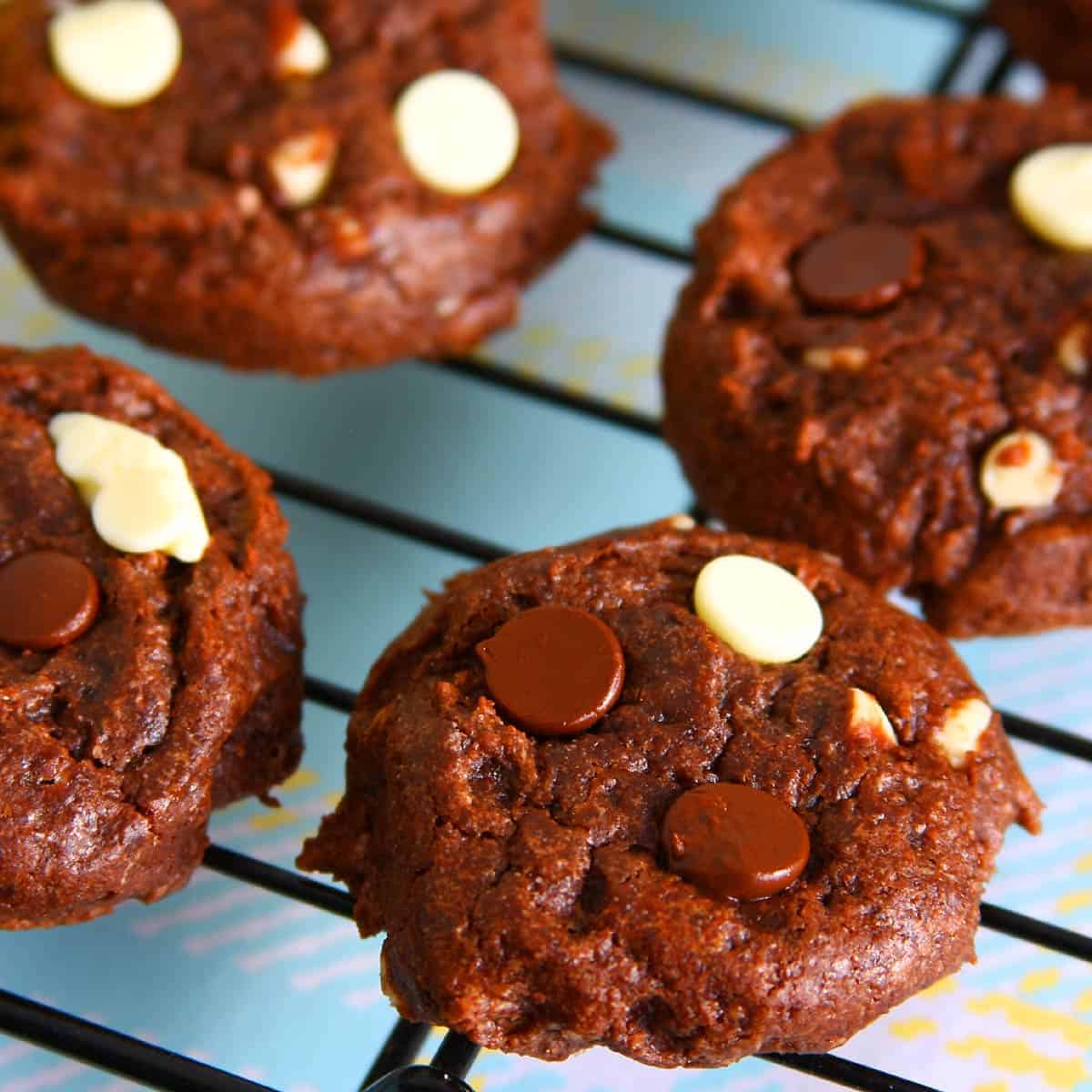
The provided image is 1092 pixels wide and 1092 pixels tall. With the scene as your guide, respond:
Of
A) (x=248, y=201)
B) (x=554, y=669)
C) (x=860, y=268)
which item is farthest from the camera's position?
(x=248, y=201)

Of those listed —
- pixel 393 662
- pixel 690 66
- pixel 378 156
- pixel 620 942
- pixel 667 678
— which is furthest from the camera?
pixel 690 66

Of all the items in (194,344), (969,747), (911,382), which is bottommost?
(194,344)

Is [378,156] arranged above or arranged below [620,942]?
above

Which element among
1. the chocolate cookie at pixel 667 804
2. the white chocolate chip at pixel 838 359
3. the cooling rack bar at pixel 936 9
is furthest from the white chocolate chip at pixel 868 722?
the cooling rack bar at pixel 936 9

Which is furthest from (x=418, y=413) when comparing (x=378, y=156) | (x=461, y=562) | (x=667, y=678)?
(x=667, y=678)

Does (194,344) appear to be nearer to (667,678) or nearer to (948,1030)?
(667,678)

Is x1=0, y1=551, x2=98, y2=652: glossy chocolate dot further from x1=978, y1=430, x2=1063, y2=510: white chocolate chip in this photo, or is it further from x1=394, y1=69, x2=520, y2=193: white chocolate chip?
x1=978, y1=430, x2=1063, y2=510: white chocolate chip

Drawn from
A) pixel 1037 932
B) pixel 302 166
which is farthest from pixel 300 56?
pixel 1037 932

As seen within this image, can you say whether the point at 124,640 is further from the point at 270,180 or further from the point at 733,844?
the point at 270,180
